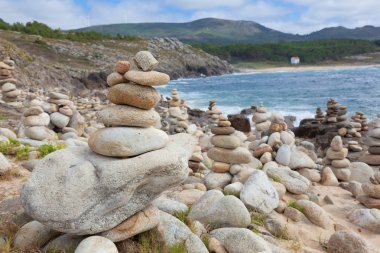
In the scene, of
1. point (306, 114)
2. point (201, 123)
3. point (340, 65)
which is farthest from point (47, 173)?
point (340, 65)

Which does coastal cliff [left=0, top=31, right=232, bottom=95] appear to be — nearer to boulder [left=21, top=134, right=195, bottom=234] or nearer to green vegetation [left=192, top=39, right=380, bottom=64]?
green vegetation [left=192, top=39, right=380, bottom=64]

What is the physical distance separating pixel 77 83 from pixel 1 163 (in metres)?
44.1

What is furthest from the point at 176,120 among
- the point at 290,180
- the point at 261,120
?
the point at 290,180

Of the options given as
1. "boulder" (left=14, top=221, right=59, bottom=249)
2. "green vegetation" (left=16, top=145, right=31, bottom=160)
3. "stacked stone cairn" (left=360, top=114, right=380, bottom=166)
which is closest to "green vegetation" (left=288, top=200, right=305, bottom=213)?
"boulder" (left=14, top=221, right=59, bottom=249)

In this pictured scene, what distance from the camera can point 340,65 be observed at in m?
128

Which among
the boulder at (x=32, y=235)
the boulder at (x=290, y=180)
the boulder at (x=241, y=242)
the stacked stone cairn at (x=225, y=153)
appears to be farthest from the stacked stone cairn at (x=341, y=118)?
the boulder at (x=32, y=235)

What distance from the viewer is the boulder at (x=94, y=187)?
491 centimetres

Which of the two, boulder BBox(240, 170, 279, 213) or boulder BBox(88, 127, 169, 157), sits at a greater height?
boulder BBox(88, 127, 169, 157)

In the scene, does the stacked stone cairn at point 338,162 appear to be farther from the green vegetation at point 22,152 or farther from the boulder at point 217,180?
the green vegetation at point 22,152

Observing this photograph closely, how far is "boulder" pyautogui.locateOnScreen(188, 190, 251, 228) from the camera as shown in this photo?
6.72 m

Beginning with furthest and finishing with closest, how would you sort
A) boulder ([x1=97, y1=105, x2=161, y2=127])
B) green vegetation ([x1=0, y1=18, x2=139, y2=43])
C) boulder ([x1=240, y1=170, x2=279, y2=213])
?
green vegetation ([x1=0, y1=18, x2=139, y2=43]) < boulder ([x1=240, y1=170, x2=279, y2=213]) < boulder ([x1=97, y1=105, x2=161, y2=127])

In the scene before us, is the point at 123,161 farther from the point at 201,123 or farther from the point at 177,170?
the point at 201,123

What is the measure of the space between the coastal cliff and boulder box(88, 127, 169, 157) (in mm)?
31173

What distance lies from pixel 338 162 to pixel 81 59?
6184 cm
